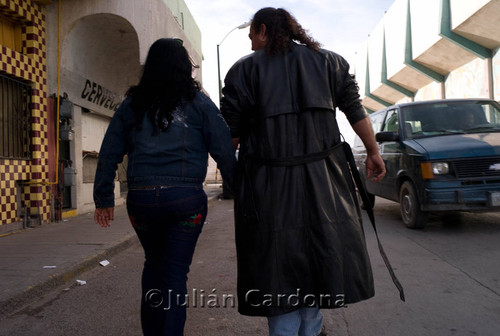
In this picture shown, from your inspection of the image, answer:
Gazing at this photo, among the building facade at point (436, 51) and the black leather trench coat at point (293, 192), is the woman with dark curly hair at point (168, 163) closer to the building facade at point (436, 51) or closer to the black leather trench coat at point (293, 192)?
→ the black leather trench coat at point (293, 192)

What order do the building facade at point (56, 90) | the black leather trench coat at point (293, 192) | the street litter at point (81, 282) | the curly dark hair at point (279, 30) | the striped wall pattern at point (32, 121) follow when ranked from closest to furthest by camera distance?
the black leather trench coat at point (293, 192)
the curly dark hair at point (279, 30)
the street litter at point (81, 282)
the striped wall pattern at point (32, 121)
the building facade at point (56, 90)

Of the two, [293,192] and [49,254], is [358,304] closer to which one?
[293,192]

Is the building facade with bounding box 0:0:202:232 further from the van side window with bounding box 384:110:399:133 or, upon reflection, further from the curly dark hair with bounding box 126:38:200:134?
the curly dark hair with bounding box 126:38:200:134

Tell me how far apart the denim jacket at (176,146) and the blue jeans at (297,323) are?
0.75 meters

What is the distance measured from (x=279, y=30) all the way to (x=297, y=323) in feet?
4.78

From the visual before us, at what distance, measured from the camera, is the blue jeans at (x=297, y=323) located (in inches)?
80.0

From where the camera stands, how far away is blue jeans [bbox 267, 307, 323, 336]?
2033mm

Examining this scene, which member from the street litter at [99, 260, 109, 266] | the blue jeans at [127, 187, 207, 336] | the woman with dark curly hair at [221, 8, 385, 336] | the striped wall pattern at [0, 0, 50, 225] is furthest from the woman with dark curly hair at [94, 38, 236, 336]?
the striped wall pattern at [0, 0, 50, 225]

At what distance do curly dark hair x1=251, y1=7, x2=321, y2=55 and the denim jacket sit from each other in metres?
0.46

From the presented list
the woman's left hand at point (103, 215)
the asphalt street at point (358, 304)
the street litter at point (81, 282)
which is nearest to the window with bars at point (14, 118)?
the asphalt street at point (358, 304)

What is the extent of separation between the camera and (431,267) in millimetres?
4430

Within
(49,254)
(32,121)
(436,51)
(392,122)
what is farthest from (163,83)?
(436,51)

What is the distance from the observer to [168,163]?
2205mm

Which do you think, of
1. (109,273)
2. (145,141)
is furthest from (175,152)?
(109,273)
